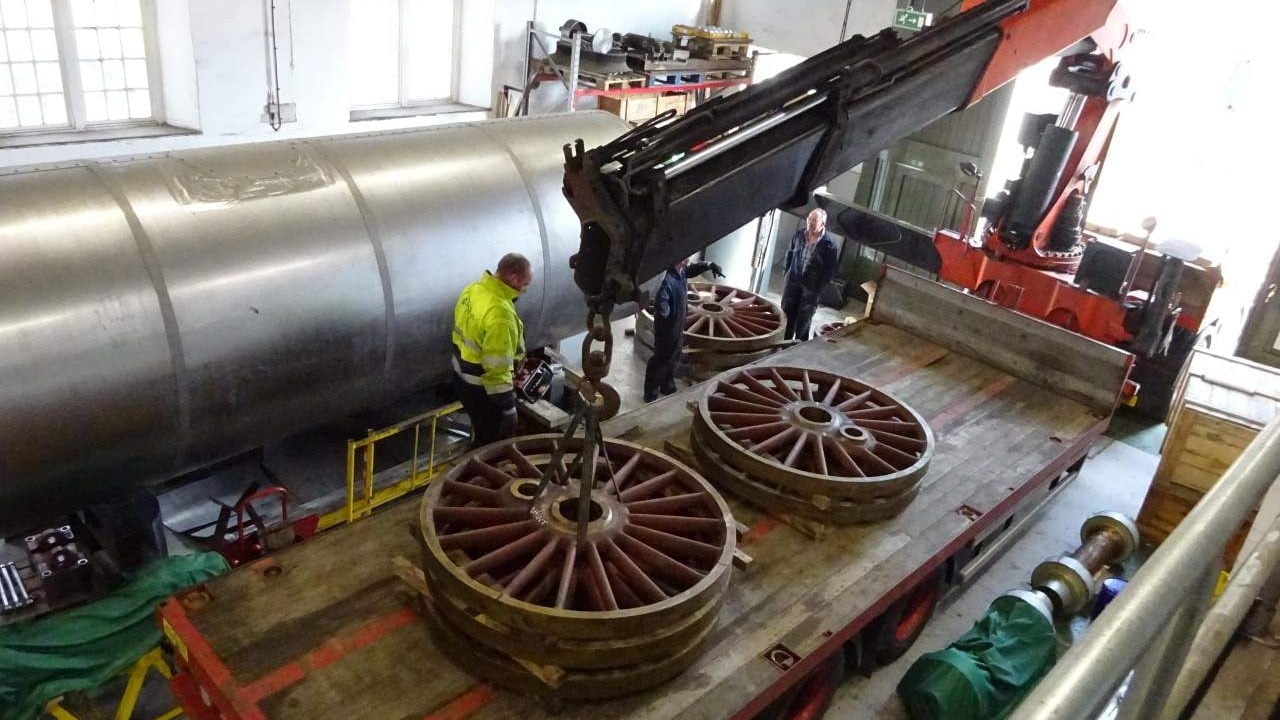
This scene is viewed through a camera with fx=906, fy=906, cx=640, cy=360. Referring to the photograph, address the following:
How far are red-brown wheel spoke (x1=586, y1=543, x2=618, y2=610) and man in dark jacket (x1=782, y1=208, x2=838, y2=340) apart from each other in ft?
19.9

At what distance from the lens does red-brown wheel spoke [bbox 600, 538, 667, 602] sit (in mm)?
4414

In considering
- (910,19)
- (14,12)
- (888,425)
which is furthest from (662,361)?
(14,12)

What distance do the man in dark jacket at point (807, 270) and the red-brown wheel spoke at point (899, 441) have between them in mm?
3812

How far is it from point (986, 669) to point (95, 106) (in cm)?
1005

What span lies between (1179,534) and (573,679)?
123 inches

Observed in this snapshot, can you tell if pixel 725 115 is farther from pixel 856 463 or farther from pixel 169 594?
pixel 169 594

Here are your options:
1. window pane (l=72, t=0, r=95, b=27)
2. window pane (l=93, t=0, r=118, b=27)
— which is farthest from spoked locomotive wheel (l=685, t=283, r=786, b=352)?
window pane (l=72, t=0, r=95, b=27)

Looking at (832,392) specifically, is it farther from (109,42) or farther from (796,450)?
(109,42)

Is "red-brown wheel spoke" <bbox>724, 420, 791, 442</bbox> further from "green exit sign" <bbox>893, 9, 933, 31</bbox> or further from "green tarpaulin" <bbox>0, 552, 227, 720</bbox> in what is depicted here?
"green exit sign" <bbox>893, 9, 933, 31</bbox>

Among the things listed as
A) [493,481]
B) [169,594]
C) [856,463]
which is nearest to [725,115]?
[493,481]

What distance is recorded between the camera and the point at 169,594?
16.8 feet

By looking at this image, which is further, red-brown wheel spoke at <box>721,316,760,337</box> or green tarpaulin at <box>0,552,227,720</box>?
red-brown wheel spoke at <box>721,316,760,337</box>

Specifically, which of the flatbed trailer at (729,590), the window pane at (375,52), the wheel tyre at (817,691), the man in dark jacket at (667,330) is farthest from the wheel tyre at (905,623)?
the window pane at (375,52)

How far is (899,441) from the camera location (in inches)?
252
